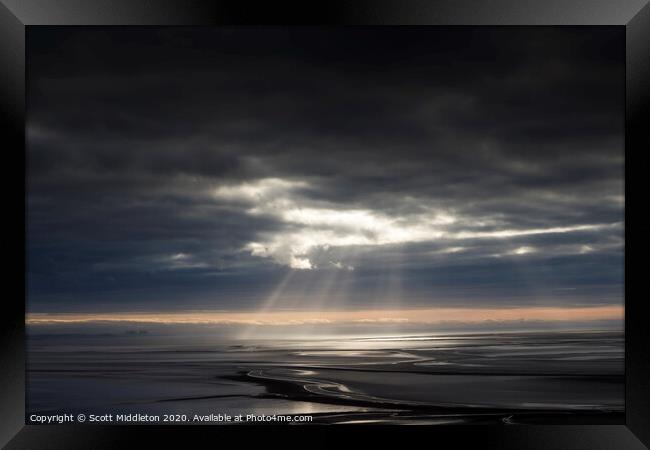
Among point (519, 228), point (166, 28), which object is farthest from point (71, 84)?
point (519, 228)

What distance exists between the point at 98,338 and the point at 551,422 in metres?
Answer: 2.49

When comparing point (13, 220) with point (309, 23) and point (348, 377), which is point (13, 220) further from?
point (348, 377)

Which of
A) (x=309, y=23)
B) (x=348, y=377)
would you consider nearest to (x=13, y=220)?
(x=309, y=23)

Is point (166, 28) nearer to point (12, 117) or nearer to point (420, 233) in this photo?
point (12, 117)

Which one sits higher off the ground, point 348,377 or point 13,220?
point 13,220

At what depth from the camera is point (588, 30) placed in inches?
132

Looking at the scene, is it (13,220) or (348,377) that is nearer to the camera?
(13,220)

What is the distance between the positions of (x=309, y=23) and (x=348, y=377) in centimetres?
191

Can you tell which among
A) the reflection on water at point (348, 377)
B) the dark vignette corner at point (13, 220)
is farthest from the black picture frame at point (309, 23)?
the reflection on water at point (348, 377)

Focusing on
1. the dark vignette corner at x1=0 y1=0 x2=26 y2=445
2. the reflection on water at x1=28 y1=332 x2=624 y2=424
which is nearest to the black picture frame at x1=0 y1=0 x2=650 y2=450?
the dark vignette corner at x1=0 y1=0 x2=26 y2=445

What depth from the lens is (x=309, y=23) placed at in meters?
3.20

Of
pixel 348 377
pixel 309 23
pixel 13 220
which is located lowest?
pixel 348 377

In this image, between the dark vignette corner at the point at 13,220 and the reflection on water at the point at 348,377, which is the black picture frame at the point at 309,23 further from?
the reflection on water at the point at 348,377

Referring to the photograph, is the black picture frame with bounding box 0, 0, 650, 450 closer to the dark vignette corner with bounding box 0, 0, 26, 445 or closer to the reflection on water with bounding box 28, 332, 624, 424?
the dark vignette corner with bounding box 0, 0, 26, 445
